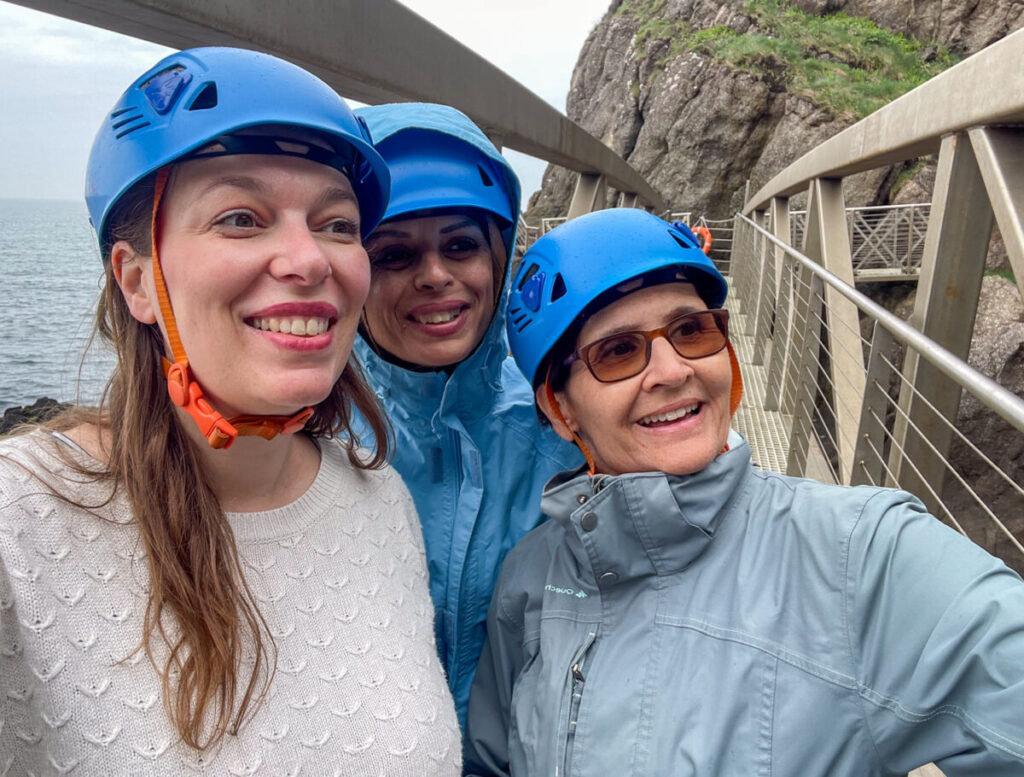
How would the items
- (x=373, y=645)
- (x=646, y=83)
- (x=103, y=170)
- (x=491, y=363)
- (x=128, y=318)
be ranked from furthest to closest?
(x=646, y=83)
(x=491, y=363)
(x=373, y=645)
(x=128, y=318)
(x=103, y=170)

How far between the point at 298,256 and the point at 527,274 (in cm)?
77

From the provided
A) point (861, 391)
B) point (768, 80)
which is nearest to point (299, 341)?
point (861, 391)

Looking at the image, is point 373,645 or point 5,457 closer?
point 5,457

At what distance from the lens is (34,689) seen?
1.03 m

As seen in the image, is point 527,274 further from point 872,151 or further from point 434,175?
point 872,151

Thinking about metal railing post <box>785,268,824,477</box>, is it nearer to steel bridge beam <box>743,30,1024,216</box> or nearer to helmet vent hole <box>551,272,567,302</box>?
steel bridge beam <box>743,30,1024,216</box>

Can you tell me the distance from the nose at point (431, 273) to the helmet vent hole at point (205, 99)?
29.0 inches

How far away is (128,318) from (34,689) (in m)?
0.61

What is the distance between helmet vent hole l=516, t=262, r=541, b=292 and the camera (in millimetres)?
1809

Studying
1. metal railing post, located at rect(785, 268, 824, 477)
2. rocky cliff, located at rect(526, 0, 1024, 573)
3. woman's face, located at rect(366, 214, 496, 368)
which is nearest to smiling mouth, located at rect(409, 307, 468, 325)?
woman's face, located at rect(366, 214, 496, 368)

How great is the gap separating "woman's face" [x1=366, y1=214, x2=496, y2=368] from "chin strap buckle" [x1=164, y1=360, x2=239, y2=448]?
753 mm

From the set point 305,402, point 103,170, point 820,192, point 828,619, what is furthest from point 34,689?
point 820,192

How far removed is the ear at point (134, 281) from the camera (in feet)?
3.99

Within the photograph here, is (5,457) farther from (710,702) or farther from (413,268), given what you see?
(710,702)
